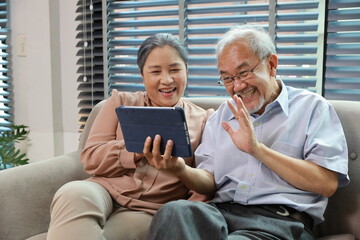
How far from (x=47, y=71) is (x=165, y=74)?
1458mm

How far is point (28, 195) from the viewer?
1.79 m

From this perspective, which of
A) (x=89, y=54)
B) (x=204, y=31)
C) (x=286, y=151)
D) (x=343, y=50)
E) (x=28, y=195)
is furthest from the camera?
(x=89, y=54)

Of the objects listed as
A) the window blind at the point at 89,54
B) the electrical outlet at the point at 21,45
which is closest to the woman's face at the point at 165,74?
the window blind at the point at 89,54

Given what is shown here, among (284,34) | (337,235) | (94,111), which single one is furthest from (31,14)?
(337,235)

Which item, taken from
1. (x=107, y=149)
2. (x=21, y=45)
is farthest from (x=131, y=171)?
(x=21, y=45)

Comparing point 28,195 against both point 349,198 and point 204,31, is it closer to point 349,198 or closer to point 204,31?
point 349,198

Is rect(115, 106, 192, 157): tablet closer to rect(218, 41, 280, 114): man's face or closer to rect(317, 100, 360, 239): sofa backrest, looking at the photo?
rect(218, 41, 280, 114): man's face

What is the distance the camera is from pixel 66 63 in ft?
9.99

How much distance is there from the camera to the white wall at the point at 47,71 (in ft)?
9.86

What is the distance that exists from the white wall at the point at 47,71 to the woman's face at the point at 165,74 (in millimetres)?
1294

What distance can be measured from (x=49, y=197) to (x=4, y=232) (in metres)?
0.24

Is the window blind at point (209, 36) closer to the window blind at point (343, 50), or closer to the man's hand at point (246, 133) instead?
the window blind at point (343, 50)

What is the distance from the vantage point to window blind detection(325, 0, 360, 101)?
214 cm

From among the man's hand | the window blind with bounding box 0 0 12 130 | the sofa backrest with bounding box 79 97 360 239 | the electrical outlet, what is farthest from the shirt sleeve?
the window blind with bounding box 0 0 12 130
